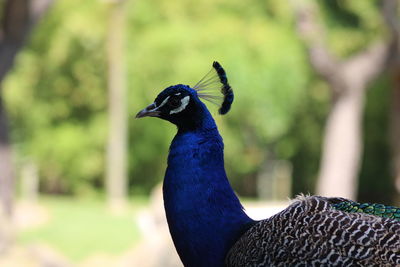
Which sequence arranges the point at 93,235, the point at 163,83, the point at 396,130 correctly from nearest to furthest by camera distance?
the point at 93,235 → the point at 396,130 → the point at 163,83

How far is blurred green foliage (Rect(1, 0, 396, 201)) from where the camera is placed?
44.8 feet

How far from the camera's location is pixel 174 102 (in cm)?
251

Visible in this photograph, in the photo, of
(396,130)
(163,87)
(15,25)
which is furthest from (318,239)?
(163,87)

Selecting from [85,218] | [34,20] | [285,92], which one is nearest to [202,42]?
[285,92]

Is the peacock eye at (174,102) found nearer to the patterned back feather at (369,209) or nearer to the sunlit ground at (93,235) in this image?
the patterned back feather at (369,209)

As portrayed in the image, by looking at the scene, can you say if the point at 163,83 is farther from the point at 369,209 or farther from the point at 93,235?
the point at 369,209

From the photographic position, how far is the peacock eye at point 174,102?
2.50 metres

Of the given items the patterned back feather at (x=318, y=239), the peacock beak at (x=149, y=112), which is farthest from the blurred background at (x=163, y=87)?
the patterned back feather at (x=318, y=239)

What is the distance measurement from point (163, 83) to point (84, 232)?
4793 mm

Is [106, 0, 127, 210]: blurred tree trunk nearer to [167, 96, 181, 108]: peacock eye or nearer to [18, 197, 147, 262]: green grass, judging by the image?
[18, 197, 147, 262]: green grass

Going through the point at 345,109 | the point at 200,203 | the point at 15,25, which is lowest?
the point at 200,203

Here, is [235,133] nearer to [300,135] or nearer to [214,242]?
[300,135]

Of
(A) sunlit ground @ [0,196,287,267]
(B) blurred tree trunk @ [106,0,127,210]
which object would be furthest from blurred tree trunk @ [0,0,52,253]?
(B) blurred tree trunk @ [106,0,127,210]

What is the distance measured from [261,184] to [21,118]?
4875 mm
